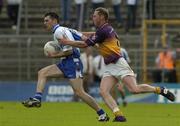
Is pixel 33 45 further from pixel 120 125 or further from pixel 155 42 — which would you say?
pixel 120 125

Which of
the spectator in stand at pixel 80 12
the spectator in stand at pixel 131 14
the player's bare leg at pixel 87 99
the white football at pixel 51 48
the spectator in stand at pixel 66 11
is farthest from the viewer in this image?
the spectator in stand at pixel 80 12

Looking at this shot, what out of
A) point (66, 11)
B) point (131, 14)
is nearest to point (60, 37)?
point (66, 11)

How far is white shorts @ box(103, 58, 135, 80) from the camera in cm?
1989

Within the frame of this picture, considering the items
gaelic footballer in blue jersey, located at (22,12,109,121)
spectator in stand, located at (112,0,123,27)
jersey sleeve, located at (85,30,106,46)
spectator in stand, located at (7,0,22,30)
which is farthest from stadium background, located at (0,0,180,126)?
jersey sleeve, located at (85,30,106,46)

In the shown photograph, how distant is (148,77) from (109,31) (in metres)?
16.6

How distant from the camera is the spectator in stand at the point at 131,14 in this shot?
3672cm

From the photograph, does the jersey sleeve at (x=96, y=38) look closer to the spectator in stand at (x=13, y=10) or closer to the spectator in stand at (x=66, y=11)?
the spectator in stand at (x=66, y=11)

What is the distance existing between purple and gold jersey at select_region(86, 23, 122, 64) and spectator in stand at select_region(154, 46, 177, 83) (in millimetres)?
15449

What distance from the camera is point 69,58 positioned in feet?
69.2

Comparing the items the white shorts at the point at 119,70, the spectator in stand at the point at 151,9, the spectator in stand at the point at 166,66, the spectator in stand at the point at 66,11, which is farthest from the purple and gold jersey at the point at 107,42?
the spectator in stand at the point at 151,9

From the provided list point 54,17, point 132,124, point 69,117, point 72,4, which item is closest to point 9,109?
point 69,117

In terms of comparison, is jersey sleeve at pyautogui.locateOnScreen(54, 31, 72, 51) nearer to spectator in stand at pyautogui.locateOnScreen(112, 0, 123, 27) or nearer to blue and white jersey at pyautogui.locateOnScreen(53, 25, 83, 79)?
blue and white jersey at pyautogui.locateOnScreen(53, 25, 83, 79)

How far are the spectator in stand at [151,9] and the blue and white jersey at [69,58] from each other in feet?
55.7

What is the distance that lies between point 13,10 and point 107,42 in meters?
19.4
